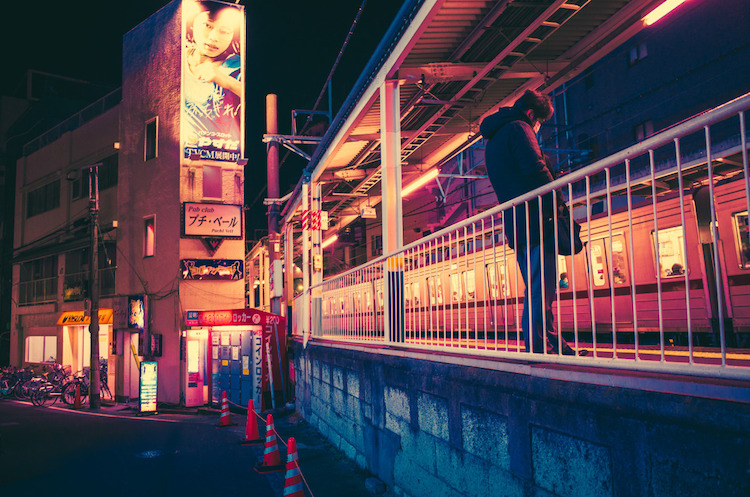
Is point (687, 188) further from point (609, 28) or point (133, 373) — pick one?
point (133, 373)

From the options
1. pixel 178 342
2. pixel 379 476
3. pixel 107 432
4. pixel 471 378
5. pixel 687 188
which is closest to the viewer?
pixel 471 378

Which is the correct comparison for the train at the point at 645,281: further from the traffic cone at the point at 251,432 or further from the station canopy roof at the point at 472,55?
the traffic cone at the point at 251,432

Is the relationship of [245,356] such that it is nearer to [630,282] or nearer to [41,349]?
[630,282]

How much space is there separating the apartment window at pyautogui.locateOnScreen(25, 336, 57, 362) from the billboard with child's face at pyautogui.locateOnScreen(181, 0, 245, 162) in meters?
A: 14.4

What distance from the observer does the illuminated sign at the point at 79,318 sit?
24000 mm

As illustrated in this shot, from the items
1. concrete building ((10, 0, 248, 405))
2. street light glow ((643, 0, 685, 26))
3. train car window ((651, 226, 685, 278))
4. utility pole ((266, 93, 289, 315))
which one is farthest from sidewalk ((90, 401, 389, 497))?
street light glow ((643, 0, 685, 26))

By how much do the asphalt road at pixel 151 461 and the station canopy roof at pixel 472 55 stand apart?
19.1ft

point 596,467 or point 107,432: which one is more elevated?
point 596,467

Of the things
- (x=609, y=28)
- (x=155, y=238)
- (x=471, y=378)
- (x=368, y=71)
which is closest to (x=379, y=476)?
(x=471, y=378)

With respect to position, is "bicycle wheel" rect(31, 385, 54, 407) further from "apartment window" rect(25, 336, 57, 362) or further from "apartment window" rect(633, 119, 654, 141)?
"apartment window" rect(633, 119, 654, 141)

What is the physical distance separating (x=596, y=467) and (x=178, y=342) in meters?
19.9

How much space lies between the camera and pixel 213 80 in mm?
22672

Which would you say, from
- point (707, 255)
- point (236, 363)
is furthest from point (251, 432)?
point (707, 255)

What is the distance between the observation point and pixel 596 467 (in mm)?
2877
